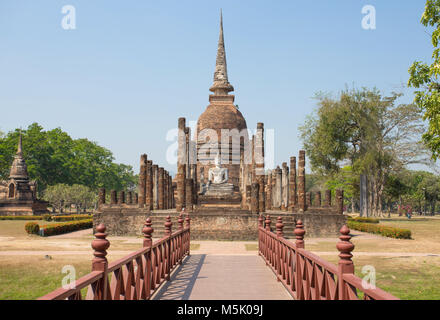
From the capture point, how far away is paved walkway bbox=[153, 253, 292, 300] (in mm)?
7371

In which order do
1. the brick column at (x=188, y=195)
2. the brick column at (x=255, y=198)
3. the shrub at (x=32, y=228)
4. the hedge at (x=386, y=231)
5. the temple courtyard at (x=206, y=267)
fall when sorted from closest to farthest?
1. the temple courtyard at (x=206, y=267)
2. the hedge at (x=386, y=231)
3. the brick column at (x=255, y=198)
4. the shrub at (x=32, y=228)
5. the brick column at (x=188, y=195)

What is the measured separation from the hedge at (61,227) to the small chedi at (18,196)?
713 inches

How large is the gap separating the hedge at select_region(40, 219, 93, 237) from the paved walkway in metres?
12.5

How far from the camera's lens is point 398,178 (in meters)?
42.7

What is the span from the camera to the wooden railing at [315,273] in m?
3.99

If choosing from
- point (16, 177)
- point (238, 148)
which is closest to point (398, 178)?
point (238, 148)

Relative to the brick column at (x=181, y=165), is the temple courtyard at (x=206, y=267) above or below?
below

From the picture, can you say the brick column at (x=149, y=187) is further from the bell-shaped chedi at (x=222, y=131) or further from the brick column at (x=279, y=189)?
the bell-shaped chedi at (x=222, y=131)

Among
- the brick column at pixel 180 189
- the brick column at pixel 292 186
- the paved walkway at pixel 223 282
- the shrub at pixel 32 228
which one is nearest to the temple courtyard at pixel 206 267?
the paved walkway at pixel 223 282

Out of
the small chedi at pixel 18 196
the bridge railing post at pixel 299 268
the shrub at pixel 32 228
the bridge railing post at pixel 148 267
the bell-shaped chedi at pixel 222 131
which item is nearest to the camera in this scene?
the bridge railing post at pixel 299 268

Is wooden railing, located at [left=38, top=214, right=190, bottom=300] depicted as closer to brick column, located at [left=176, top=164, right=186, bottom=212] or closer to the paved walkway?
the paved walkway
